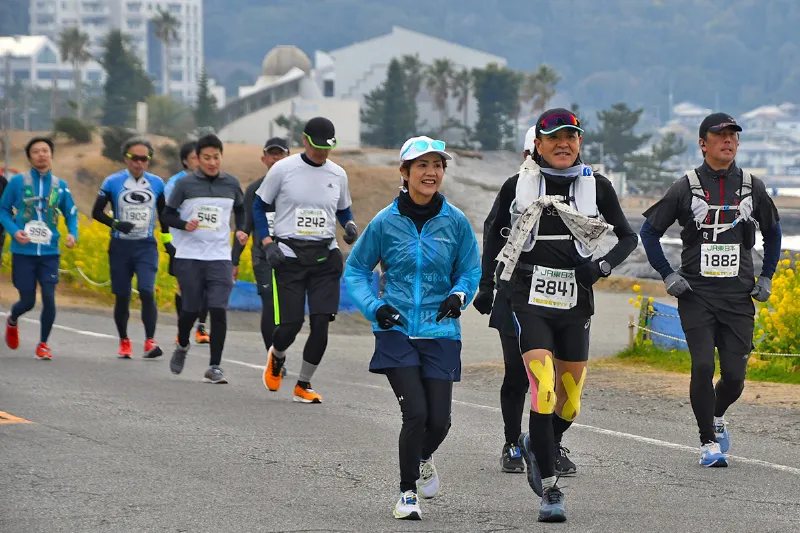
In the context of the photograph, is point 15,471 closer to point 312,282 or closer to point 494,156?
point 312,282

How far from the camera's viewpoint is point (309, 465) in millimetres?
8258

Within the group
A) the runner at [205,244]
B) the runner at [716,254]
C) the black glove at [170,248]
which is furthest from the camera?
the black glove at [170,248]

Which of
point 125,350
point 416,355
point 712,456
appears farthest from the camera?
point 125,350

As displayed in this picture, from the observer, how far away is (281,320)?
11125mm

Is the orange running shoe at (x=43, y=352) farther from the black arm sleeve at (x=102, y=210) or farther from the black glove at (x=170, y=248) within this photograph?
the black glove at (x=170, y=248)

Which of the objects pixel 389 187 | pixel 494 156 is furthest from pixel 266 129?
pixel 389 187

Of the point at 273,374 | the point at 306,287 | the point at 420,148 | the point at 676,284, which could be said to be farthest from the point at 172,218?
the point at 420,148

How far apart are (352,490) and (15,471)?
5.99 feet

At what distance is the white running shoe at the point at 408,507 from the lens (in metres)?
6.73

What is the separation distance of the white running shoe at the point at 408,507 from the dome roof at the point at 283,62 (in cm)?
13644

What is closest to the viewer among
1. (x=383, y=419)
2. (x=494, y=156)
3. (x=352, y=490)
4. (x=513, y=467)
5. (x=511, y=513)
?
(x=511, y=513)

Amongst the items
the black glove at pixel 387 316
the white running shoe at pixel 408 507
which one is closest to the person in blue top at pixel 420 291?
the black glove at pixel 387 316

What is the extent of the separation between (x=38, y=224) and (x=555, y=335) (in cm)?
780

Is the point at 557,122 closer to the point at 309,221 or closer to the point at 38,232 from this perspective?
the point at 309,221
